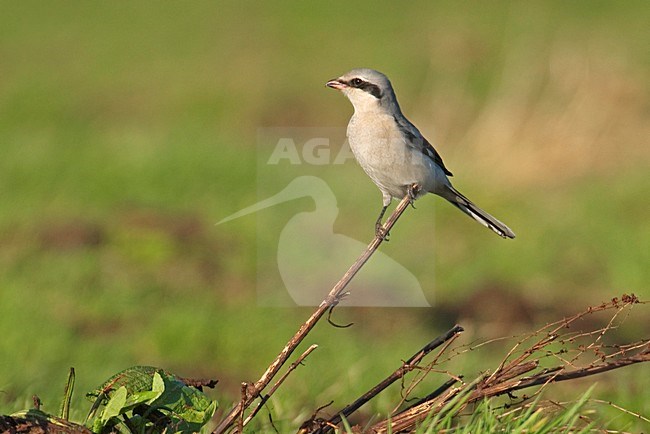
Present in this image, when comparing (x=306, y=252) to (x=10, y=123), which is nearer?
(x=306, y=252)

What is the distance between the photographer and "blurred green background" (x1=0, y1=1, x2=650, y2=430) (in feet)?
25.8

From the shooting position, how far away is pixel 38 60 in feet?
64.6

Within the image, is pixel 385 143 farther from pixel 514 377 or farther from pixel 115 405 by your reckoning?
pixel 115 405

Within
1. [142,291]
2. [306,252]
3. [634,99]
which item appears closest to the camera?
[142,291]

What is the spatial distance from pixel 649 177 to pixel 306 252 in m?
5.16

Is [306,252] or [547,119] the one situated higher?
[547,119]

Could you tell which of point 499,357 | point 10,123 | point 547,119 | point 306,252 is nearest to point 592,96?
point 547,119

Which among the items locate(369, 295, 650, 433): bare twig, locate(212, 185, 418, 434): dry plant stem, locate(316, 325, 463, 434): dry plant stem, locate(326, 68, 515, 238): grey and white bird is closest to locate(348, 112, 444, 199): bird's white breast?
locate(326, 68, 515, 238): grey and white bird

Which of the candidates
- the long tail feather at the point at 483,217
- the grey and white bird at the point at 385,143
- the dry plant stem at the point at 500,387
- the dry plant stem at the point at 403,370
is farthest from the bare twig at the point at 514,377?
the grey and white bird at the point at 385,143

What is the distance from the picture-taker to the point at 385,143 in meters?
4.04

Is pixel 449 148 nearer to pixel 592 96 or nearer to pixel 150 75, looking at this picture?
pixel 592 96

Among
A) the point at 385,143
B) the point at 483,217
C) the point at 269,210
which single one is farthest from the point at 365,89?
the point at 269,210

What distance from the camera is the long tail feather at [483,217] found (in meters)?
3.81

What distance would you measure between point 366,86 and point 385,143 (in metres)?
0.23
